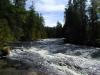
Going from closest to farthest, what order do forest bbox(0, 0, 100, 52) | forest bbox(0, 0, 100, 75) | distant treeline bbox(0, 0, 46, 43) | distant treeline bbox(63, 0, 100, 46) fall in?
1. forest bbox(0, 0, 100, 75)
2. distant treeline bbox(0, 0, 46, 43)
3. forest bbox(0, 0, 100, 52)
4. distant treeline bbox(63, 0, 100, 46)

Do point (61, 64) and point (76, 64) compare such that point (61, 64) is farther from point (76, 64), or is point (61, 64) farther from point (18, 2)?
point (18, 2)

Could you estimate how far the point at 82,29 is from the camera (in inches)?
2729

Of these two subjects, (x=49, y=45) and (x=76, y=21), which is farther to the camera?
(x=76, y=21)

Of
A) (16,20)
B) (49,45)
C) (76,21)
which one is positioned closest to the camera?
(49,45)

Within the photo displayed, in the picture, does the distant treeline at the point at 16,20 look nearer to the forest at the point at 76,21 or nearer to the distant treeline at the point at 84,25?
the forest at the point at 76,21

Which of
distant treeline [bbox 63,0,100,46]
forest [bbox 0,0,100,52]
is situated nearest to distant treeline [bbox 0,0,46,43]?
forest [bbox 0,0,100,52]

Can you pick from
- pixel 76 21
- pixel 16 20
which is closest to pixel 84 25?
pixel 76 21

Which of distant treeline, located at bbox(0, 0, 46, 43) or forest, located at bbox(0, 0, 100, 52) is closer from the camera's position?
distant treeline, located at bbox(0, 0, 46, 43)

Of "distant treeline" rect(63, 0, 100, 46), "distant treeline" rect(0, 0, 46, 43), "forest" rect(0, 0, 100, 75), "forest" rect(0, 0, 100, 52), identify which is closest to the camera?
"forest" rect(0, 0, 100, 75)

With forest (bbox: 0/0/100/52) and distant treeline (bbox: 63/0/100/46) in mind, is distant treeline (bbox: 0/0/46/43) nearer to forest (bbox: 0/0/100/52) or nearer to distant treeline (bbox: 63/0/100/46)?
forest (bbox: 0/0/100/52)

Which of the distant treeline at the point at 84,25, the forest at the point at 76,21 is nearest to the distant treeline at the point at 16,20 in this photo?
the forest at the point at 76,21

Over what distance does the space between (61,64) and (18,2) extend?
54287mm

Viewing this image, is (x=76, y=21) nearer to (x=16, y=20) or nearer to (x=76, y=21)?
(x=76, y=21)

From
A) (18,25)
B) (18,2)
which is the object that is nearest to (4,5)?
(18,25)
